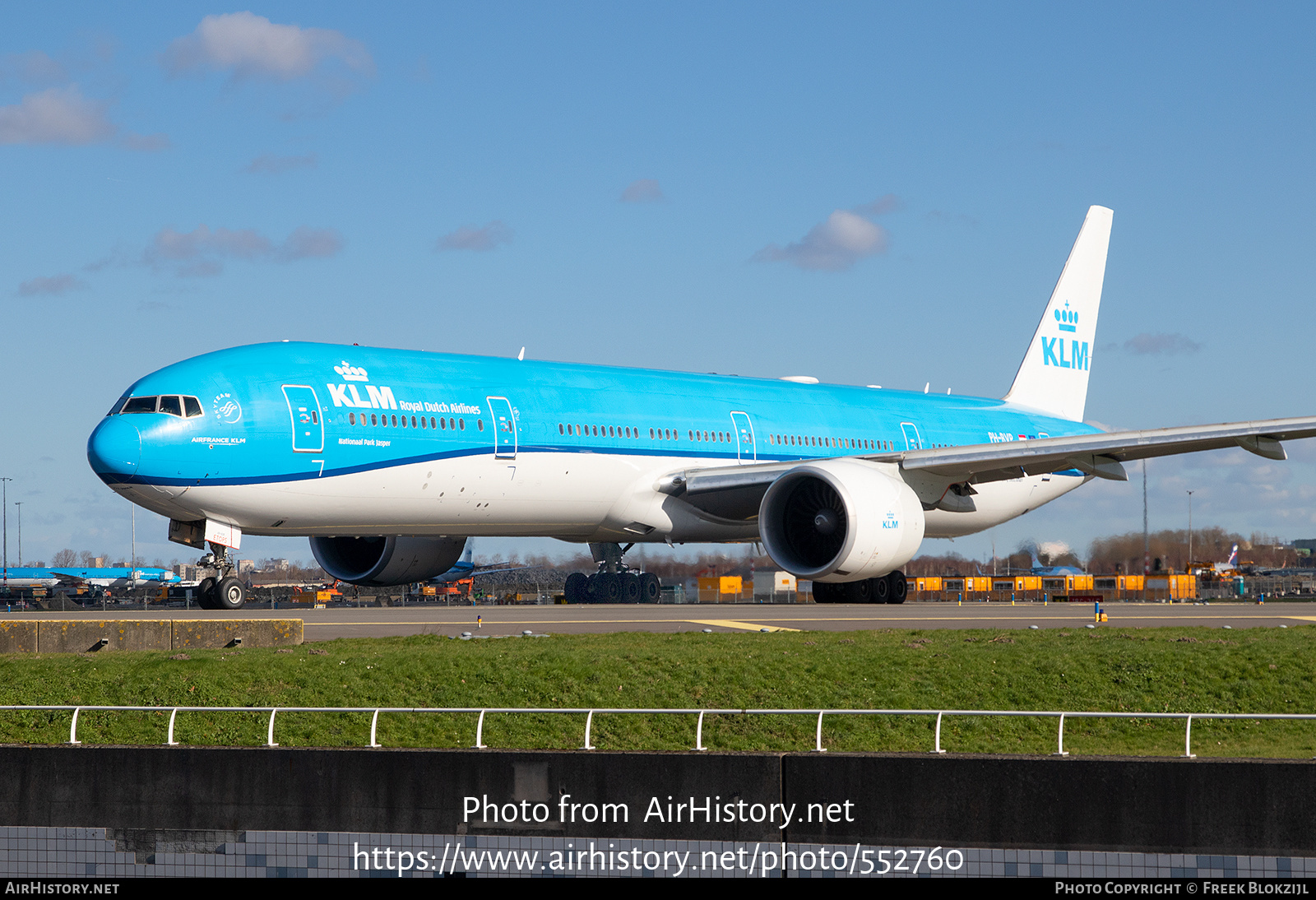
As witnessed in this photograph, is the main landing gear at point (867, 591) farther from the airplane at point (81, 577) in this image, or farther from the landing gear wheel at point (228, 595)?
the airplane at point (81, 577)

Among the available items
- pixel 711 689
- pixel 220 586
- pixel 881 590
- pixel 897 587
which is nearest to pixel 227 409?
pixel 220 586

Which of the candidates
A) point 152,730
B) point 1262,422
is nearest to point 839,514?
point 1262,422

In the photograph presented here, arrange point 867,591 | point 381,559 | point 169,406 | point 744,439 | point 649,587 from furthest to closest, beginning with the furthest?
point 649,587 < point 744,439 < point 867,591 < point 381,559 < point 169,406

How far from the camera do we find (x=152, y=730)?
1570cm

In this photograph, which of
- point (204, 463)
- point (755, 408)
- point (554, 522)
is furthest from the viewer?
point (755, 408)

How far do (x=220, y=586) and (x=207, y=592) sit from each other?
0.23 meters

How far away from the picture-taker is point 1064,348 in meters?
41.1

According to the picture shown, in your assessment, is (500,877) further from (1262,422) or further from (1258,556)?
(1258,556)

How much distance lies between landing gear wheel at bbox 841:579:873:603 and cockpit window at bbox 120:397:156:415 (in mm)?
14038

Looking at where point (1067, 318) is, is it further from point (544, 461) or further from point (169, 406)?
point (169, 406)

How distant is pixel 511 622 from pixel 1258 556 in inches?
2115

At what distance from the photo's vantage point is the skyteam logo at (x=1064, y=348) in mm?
40500

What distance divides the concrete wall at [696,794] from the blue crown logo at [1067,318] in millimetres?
31478

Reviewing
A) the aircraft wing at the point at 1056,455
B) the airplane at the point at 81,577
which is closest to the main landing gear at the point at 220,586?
the aircraft wing at the point at 1056,455
